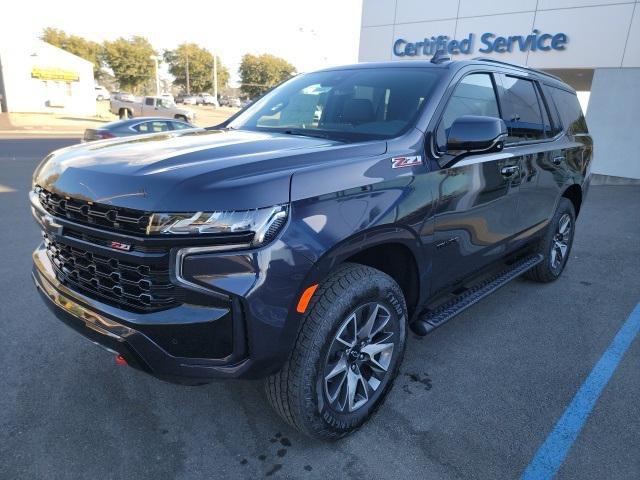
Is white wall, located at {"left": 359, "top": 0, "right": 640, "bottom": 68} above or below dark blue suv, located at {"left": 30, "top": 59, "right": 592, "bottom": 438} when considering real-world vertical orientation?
above

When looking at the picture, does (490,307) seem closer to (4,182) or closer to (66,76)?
(4,182)

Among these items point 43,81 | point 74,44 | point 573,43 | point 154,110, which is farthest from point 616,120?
point 74,44

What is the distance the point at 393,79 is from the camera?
3.11 m

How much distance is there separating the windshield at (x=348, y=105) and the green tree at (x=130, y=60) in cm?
6050

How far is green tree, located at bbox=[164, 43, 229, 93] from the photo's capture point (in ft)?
258

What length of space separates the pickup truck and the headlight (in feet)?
90.1

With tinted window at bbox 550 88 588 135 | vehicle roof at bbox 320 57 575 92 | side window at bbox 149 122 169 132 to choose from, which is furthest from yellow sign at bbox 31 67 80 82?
tinted window at bbox 550 88 588 135

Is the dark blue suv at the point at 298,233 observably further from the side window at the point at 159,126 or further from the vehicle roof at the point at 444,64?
the side window at the point at 159,126

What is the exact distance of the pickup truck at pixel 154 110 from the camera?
2811 cm

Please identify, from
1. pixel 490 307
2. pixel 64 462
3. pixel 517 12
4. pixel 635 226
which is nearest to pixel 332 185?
pixel 64 462

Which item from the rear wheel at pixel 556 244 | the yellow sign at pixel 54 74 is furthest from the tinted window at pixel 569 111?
the yellow sign at pixel 54 74

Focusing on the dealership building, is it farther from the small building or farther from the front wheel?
the small building

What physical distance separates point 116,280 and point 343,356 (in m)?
1.14

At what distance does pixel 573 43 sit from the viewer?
39.3 feet
